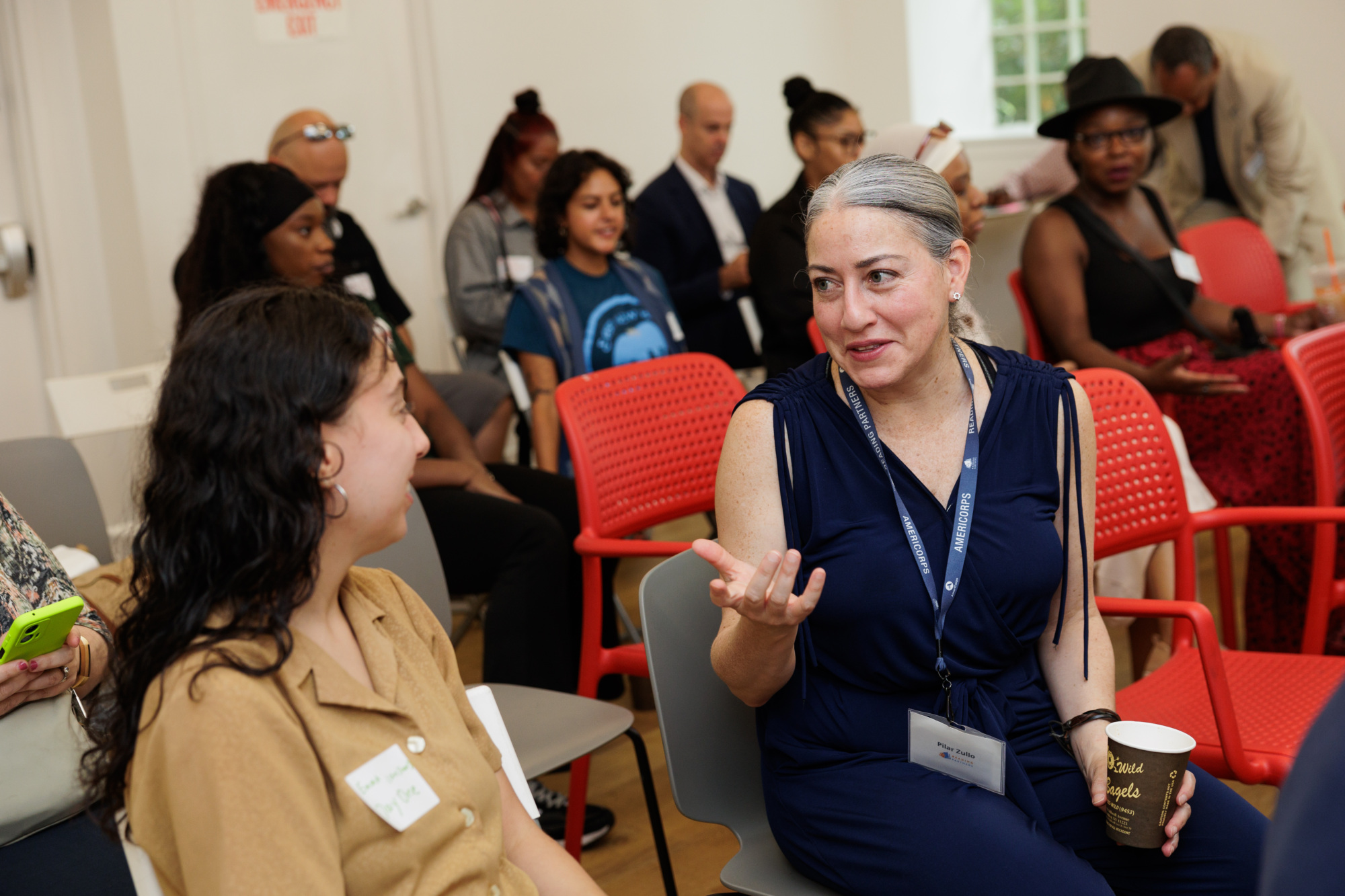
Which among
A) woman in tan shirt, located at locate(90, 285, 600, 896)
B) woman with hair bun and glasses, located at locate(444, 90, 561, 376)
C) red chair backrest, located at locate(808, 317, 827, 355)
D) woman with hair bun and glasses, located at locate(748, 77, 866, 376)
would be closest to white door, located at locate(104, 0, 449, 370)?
woman with hair bun and glasses, located at locate(444, 90, 561, 376)

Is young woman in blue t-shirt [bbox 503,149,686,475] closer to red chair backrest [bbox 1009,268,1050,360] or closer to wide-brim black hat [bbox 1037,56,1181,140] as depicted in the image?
red chair backrest [bbox 1009,268,1050,360]

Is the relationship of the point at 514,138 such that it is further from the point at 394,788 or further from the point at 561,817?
the point at 394,788

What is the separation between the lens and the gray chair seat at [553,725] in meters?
1.90

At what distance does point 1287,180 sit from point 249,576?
223 inches

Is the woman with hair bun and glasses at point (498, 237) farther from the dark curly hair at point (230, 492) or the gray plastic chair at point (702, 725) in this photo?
the dark curly hair at point (230, 492)

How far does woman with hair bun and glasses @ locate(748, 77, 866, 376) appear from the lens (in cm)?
364

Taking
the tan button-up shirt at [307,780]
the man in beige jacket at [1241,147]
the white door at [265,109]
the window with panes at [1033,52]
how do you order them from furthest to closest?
the window with panes at [1033,52] < the man in beige jacket at [1241,147] < the white door at [265,109] < the tan button-up shirt at [307,780]

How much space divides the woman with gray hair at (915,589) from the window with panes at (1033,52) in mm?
5993

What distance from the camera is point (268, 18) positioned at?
4938 mm

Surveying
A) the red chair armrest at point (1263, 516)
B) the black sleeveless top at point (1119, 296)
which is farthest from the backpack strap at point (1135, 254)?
the red chair armrest at point (1263, 516)

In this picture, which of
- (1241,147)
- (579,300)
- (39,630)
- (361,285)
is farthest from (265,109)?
(1241,147)

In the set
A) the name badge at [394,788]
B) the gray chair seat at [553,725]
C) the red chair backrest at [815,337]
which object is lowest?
the gray chair seat at [553,725]

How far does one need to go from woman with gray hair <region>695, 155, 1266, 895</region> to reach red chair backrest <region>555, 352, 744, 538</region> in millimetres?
766

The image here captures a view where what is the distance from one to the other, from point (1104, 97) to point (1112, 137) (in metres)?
0.12
